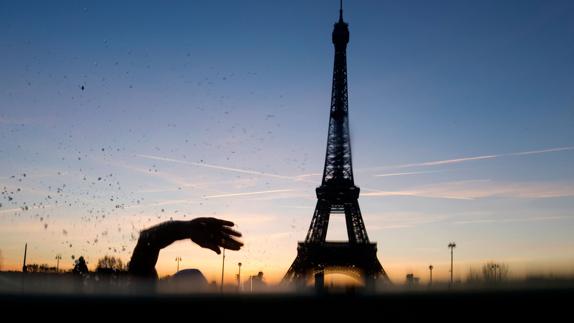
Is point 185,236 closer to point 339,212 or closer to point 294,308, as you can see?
point 294,308

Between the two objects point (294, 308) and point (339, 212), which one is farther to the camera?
point (339, 212)

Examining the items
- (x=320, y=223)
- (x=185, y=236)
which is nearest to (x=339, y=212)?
(x=320, y=223)

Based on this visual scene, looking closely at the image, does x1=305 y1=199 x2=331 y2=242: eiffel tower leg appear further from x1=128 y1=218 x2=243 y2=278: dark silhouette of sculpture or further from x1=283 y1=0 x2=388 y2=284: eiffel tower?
x1=128 y1=218 x2=243 y2=278: dark silhouette of sculpture

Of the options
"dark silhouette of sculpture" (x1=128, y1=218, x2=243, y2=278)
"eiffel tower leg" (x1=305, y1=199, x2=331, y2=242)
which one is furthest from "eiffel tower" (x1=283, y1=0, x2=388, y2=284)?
"dark silhouette of sculpture" (x1=128, y1=218, x2=243, y2=278)

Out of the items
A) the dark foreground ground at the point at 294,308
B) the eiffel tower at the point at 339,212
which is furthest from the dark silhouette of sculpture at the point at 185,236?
the eiffel tower at the point at 339,212

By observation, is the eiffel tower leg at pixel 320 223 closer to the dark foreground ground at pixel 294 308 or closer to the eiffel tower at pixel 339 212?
the eiffel tower at pixel 339 212

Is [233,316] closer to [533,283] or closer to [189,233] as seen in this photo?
[189,233]

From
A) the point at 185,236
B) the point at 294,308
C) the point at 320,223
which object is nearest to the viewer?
the point at 294,308

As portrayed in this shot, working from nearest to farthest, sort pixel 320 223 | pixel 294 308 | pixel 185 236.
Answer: pixel 294 308 → pixel 185 236 → pixel 320 223
